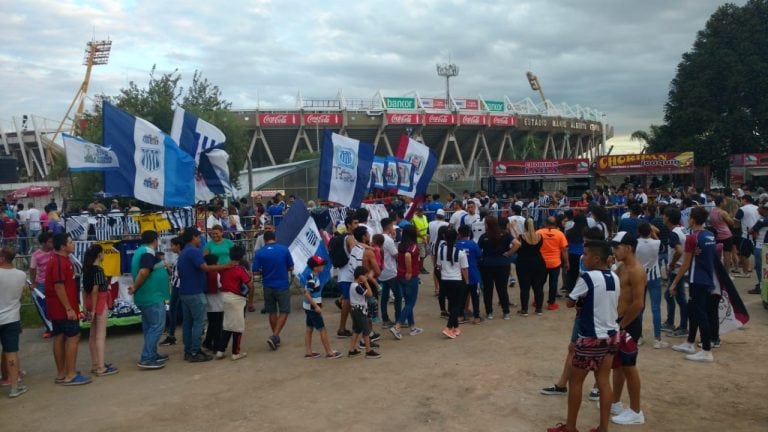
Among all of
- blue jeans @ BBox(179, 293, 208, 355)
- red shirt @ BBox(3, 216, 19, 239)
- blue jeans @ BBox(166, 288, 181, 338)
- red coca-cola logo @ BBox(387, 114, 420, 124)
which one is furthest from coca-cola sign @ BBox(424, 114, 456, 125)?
blue jeans @ BBox(179, 293, 208, 355)

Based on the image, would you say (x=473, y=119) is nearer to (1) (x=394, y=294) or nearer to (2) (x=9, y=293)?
(1) (x=394, y=294)

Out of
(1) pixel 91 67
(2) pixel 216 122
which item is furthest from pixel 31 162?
(2) pixel 216 122

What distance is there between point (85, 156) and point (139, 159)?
68cm

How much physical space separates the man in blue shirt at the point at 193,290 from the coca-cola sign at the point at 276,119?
49153 millimetres

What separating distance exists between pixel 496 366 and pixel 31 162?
80.1 meters

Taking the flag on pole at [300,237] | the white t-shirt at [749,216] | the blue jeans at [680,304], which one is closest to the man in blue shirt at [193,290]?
the flag on pole at [300,237]

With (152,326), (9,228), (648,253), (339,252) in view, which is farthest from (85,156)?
(9,228)

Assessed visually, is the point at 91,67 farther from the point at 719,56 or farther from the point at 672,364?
the point at 672,364

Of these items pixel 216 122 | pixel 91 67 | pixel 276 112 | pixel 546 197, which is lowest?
pixel 546 197

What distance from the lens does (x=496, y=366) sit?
6633mm

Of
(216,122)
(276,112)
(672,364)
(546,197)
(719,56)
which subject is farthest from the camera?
(276,112)

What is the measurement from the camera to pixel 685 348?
271 inches

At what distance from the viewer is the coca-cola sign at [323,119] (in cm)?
5575

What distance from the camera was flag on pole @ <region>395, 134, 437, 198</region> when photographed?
459 inches
